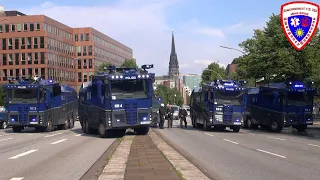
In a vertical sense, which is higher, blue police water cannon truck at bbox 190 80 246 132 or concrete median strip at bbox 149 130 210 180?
blue police water cannon truck at bbox 190 80 246 132

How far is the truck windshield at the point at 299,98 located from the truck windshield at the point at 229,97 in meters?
3.23

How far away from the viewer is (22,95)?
100ft

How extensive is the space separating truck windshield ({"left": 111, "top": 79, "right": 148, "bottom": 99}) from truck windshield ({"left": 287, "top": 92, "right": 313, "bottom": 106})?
1131cm

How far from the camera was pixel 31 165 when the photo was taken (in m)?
13.1

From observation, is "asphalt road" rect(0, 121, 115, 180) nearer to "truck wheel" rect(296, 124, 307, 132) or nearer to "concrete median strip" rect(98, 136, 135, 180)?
"concrete median strip" rect(98, 136, 135, 180)

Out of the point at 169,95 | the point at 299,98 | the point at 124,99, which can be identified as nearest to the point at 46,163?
the point at 124,99

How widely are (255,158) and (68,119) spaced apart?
24981 mm

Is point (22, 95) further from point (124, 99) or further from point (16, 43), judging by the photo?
point (16, 43)

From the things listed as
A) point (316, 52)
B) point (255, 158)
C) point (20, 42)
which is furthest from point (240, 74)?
point (255, 158)

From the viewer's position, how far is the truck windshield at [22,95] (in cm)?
3048

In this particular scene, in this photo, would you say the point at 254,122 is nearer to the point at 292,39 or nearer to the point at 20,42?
the point at 292,39

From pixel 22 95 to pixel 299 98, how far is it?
60.8 feet

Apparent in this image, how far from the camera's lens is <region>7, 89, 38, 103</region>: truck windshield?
30484mm

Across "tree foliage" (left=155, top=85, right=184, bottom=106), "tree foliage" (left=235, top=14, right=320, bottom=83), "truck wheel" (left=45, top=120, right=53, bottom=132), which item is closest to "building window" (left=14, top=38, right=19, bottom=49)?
"tree foliage" (left=155, top=85, right=184, bottom=106)
